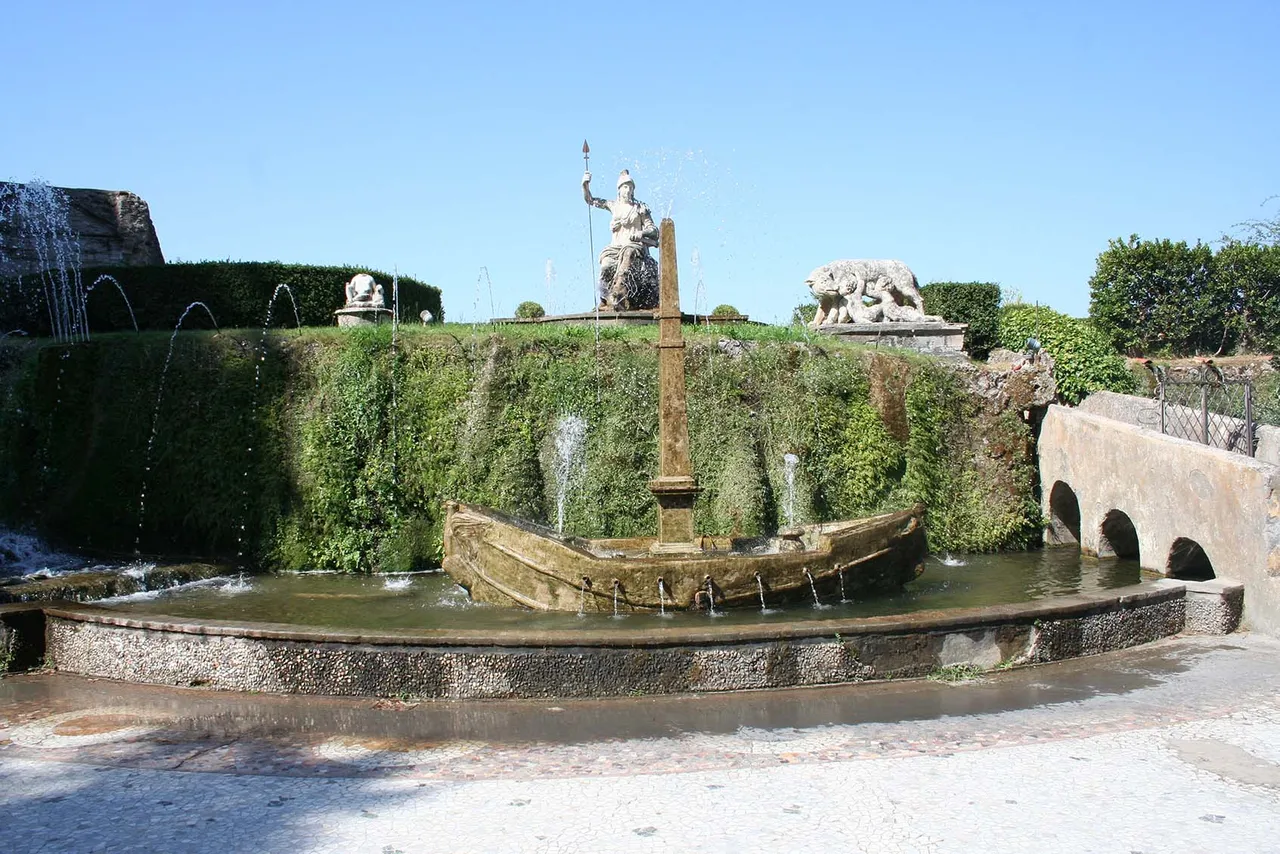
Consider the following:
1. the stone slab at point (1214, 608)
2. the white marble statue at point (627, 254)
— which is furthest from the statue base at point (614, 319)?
the stone slab at point (1214, 608)

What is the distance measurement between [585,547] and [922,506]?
141 inches

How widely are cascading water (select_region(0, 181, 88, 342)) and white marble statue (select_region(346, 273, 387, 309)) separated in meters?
Result: 5.10

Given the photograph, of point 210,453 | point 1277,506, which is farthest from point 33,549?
point 1277,506

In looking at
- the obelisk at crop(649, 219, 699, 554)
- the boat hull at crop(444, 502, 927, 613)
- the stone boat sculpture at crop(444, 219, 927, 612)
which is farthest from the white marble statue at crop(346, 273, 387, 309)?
the obelisk at crop(649, 219, 699, 554)

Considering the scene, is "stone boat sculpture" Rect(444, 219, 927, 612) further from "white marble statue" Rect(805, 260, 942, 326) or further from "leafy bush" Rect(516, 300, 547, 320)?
"leafy bush" Rect(516, 300, 547, 320)

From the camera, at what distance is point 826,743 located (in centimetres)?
591

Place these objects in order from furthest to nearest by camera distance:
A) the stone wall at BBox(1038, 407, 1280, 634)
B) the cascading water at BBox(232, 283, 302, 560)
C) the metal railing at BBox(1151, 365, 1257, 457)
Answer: the cascading water at BBox(232, 283, 302, 560)
the metal railing at BBox(1151, 365, 1257, 457)
the stone wall at BBox(1038, 407, 1280, 634)

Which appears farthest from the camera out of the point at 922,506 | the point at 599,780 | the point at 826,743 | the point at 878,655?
the point at 922,506

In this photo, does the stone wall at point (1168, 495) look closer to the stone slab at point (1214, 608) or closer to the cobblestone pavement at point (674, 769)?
the stone slab at point (1214, 608)

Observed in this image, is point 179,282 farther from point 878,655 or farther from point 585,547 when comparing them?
point 878,655

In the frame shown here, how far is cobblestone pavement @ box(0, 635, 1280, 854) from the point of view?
4543 millimetres

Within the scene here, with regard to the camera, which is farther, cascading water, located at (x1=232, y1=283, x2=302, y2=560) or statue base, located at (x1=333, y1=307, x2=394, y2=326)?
statue base, located at (x1=333, y1=307, x2=394, y2=326)

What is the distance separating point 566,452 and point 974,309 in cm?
1216

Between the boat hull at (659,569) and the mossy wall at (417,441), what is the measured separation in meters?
3.12
